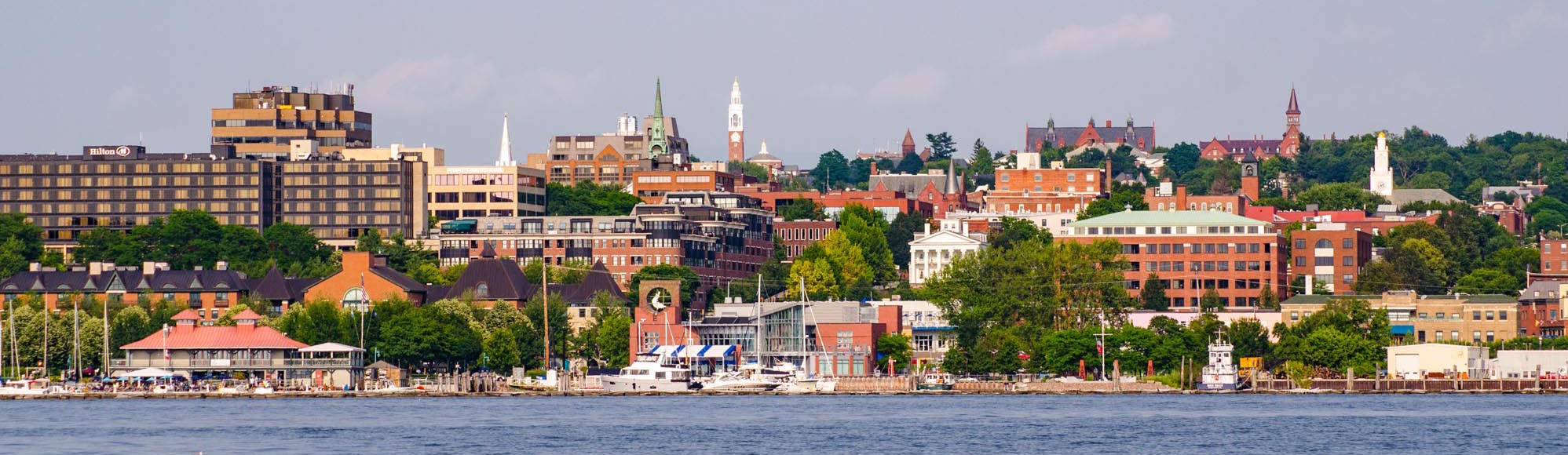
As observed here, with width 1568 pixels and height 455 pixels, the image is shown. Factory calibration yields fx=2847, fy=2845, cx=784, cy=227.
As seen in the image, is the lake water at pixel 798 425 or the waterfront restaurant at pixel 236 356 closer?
the lake water at pixel 798 425

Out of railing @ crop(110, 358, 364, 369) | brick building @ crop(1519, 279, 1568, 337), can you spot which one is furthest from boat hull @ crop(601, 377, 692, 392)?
brick building @ crop(1519, 279, 1568, 337)

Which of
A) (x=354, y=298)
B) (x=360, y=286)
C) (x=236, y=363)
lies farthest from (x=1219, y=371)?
(x=360, y=286)

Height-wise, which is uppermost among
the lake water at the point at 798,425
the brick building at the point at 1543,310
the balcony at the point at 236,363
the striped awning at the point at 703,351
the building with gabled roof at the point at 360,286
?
the building with gabled roof at the point at 360,286

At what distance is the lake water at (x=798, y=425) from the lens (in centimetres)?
10631

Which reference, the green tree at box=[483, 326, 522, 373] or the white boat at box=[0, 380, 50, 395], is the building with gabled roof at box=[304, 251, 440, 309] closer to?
the green tree at box=[483, 326, 522, 373]

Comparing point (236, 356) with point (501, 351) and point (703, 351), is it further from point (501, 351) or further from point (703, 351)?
point (703, 351)

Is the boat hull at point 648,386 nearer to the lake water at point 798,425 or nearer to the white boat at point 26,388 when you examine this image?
the lake water at point 798,425

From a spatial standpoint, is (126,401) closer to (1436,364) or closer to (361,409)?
(361,409)

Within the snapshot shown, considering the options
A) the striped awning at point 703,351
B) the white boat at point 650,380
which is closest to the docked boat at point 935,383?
the striped awning at point 703,351

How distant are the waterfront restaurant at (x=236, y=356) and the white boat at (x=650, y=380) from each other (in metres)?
14.6

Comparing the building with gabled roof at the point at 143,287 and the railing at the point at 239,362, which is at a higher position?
the building with gabled roof at the point at 143,287

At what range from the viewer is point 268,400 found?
150 m

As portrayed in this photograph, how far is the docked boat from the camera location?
161750 millimetres

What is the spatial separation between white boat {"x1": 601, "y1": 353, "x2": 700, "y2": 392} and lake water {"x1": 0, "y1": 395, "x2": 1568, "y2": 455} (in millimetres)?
4800
